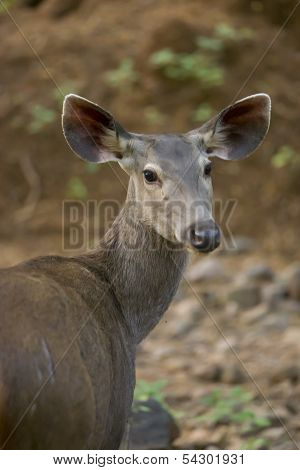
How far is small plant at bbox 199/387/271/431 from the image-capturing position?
790 cm

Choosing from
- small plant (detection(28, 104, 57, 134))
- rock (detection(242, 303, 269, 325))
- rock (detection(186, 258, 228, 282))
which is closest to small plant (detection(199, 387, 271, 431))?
rock (detection(242, 303, 269, 325))

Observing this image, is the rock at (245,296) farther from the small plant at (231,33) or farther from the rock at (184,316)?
the small plant at (231,33)

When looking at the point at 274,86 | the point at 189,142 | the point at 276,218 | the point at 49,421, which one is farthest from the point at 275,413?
the point at 274,86

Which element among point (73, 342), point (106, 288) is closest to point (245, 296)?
point (106, 288)

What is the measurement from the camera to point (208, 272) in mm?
11484

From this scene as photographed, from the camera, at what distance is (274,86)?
13.6m

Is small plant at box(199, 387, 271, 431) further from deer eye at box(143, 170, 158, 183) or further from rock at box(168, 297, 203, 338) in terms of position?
deer eye at box(143, 170, 158, 183)

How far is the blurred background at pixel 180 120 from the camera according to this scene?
10.6 meters

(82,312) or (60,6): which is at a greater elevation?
(82,312)

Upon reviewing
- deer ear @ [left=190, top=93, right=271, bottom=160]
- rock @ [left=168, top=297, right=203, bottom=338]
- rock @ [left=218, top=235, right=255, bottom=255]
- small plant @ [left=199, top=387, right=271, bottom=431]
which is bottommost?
rock @ [left=218, top=235, right=255, bottom=255]

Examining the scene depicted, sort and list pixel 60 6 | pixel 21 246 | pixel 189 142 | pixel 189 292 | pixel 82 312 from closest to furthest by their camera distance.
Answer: pixel 82 312 < pixel 189 142 < pixel 189 292 < pixel 21 246 < pixel 60 6

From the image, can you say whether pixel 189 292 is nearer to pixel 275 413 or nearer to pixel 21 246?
pixel 21 246

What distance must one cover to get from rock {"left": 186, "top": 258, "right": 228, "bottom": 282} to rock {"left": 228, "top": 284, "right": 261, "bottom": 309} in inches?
19.5

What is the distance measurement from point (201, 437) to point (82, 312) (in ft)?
8.82
